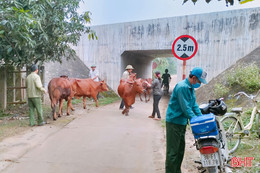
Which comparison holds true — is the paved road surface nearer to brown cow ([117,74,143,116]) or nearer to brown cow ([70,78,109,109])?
brown cow ([117,74,143,116])

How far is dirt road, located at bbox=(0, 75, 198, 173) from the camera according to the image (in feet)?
13.0

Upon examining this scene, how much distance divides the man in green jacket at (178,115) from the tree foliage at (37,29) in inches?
152

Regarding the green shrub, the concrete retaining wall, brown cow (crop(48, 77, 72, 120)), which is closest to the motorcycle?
brown cow (crop(48, 77, 72, 120))

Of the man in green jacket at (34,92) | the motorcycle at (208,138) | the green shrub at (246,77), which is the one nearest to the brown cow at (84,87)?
the man in green jacket at (34,92)

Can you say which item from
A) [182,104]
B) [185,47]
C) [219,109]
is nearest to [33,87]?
[185,47]

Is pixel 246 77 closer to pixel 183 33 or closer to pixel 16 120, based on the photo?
pixel 183 33

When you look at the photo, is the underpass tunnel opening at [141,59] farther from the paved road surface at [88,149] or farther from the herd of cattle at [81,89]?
the paved road surface at [88,149]

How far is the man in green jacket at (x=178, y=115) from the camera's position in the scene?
3248 mm

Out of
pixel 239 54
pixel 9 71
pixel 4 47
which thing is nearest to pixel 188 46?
pixel 4 47

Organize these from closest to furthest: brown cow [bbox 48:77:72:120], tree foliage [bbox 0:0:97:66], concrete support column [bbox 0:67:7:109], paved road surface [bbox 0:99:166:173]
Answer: paved road surface [bbox 0:99:166:173] < tree foliage [bbox 0:0:97:66] < brown cow [bbox 48:77:72:120] < concrete support column [bbox 0:67:7:109]

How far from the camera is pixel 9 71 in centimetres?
A: 945

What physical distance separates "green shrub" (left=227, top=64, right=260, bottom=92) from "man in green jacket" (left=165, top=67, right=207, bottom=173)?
6.76 metres

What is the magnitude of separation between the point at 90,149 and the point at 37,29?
477 cm

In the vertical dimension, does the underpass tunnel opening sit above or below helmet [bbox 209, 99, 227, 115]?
above
